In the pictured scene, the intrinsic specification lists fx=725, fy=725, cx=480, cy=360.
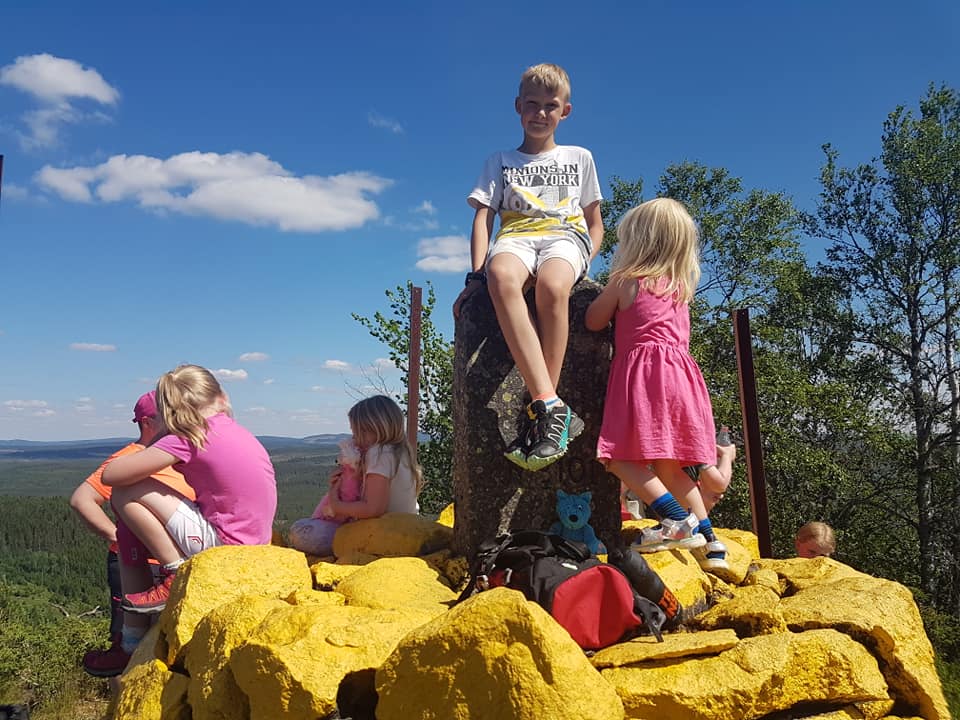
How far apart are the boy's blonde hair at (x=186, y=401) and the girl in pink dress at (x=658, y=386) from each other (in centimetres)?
192

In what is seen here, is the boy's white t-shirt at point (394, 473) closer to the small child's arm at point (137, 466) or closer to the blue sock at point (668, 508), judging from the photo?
the small child's arm at point (137, 466)

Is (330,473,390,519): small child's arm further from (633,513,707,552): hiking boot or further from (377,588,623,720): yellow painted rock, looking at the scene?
(377,588,623,720): yellow painted rock

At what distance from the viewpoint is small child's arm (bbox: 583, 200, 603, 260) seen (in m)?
3.94

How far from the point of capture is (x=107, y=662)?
12.2 feet

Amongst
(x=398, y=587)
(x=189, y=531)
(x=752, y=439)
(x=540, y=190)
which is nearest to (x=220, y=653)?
(x=398, y=587)

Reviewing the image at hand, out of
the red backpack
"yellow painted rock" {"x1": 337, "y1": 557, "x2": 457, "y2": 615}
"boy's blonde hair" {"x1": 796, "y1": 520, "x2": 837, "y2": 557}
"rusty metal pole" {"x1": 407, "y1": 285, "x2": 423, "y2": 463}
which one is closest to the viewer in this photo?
the red backpack

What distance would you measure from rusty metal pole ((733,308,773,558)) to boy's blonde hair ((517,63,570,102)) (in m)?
1.97

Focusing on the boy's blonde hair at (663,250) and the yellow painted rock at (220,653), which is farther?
the boy's blonde hair at (663,250)

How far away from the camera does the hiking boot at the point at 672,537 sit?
3.07 meters

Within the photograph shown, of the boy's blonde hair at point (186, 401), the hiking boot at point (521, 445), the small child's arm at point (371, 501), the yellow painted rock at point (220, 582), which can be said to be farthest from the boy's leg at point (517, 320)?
the boy's blonde hair at point (186, 401)

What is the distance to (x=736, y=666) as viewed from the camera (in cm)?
231

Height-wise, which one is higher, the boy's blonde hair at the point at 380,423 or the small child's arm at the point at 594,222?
the small child's arm at the point at 594,222

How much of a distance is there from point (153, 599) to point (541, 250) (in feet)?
8.30

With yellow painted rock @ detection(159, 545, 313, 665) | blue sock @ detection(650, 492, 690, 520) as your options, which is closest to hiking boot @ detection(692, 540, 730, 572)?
blue sock @ detection(650, 492, 690, 520)
